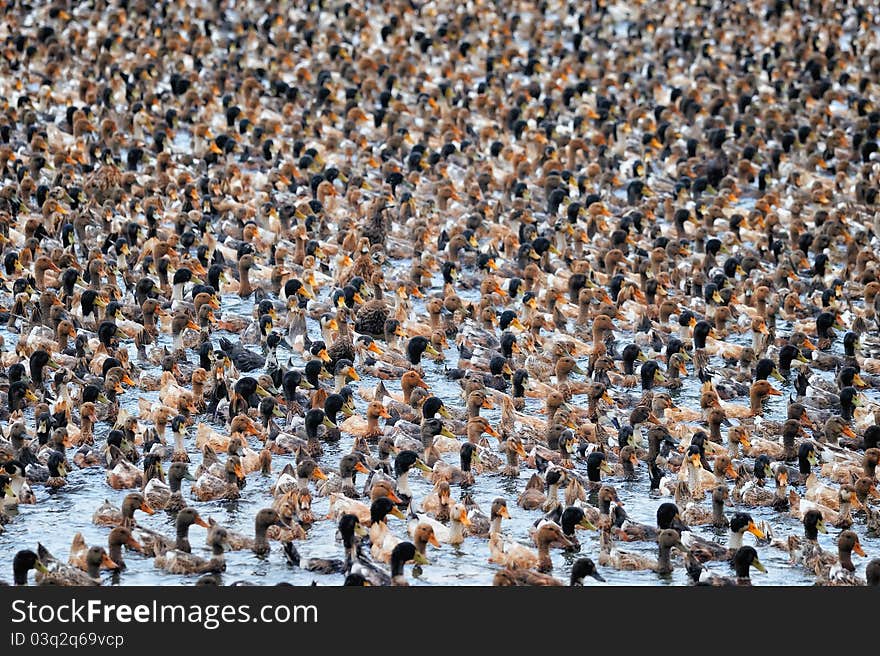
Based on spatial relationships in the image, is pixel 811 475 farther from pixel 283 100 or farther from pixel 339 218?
pixel 283 100

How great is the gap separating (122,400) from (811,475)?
9.67m

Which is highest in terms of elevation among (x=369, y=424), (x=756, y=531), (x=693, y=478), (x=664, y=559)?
(x=369, y=424)

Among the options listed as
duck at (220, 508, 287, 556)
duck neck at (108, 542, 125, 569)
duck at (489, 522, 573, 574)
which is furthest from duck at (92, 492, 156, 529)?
duck at (489, 522, 573, 574)

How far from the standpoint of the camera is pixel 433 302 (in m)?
30.7

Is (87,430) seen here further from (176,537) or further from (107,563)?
(107,563)

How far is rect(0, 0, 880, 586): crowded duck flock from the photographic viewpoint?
2366cm

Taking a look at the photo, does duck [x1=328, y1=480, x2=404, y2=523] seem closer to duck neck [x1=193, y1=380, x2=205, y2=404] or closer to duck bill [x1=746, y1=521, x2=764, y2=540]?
duck neck [x1=193, y1=380, x2=205, y2=404]

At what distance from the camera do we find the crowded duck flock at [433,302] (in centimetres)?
2366

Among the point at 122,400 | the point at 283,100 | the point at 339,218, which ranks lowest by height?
the point at 122,400

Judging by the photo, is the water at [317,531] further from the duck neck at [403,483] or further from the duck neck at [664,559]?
Result: the duck neck at [403,483]

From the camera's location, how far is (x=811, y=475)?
2538 cm

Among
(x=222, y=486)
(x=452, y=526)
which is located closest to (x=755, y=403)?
(x=452, y=526)

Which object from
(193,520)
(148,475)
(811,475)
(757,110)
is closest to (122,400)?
(148,475)

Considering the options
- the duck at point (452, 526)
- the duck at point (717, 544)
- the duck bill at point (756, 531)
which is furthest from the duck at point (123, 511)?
the duck bill at point (756, 531)
